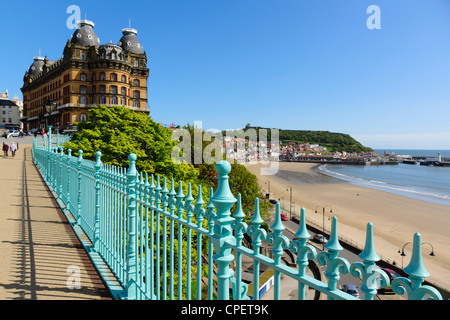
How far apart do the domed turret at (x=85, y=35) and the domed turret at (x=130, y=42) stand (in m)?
5.94

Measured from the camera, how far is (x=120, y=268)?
4.96 m

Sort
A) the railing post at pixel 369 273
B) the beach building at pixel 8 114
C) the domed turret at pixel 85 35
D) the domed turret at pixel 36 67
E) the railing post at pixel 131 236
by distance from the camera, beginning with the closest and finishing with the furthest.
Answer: the railing post at pixel 369 273, the railing post at pixel 131 236, the domed turret at pixel 85 35, the domed turret at pixel 36 67, the beach building at pixel 8 114

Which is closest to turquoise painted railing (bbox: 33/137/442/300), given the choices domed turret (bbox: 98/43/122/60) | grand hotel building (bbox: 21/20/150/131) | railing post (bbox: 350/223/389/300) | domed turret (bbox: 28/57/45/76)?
railing post (bbox: 350/223/389/300)

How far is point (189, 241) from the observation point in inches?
122

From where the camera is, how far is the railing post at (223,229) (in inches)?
100

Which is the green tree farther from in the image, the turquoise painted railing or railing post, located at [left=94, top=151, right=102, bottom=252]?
railing post, located at [left=94, top=151, right=102, bottom=252]

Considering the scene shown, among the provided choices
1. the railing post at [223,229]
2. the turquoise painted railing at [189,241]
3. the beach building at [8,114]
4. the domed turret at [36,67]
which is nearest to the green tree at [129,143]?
the turquoise painted railing at [189,241]

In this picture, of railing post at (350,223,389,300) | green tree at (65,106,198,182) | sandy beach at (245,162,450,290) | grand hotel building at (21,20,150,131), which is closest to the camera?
railing post at (350,223,389,300)

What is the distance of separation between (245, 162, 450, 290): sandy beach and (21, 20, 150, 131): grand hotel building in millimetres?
38183

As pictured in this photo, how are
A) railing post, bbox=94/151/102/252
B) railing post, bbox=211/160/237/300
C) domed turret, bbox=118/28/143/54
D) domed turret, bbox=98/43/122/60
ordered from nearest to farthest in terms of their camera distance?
1. railing post, bbox=211/160/237/300
2. railing post, bbox=94/151/102/252
3. domed turret, bbox=98/43/122/60
4. domed turret, bbox=118/28/143/54

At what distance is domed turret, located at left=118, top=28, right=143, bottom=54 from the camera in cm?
7031

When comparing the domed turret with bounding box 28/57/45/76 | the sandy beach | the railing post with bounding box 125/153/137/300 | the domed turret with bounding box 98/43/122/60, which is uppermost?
the domed turret with bounding box 28/57/45/76

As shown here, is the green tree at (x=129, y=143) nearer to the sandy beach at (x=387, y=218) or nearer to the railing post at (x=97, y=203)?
the railing post at (x=97, y=203)
